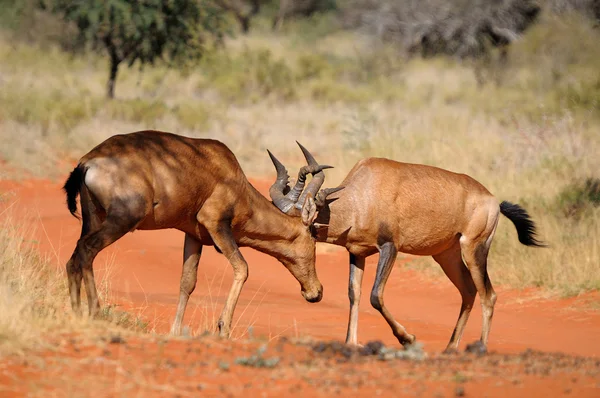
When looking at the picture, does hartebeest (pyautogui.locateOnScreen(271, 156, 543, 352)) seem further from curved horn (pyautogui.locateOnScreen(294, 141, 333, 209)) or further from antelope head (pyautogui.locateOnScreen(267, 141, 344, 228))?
curved horn (pyautogui.locateOnScreen(294, 141, 333, 209))

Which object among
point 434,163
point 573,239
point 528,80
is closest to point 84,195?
point 573,239

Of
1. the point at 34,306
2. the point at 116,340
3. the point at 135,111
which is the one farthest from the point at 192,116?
the point at 116,340

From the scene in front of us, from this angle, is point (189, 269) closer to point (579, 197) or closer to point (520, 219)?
point (520, 219)

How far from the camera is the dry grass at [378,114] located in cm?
1497

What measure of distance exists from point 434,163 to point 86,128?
8.25m

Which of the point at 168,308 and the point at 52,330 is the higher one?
the point at 52,330

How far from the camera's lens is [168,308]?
10305 mm

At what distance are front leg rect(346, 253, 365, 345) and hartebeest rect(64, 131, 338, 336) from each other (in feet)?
1.12

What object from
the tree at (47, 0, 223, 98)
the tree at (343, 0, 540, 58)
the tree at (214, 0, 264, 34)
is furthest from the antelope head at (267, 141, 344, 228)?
the tree at (214, 0, 264, 34)

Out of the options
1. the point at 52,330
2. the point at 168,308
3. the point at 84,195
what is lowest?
the point at 168,308

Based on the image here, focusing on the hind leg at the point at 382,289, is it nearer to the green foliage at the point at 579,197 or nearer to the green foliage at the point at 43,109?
the green foliage at the point at 579,197

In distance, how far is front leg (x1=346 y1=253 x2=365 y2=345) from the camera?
→ 9.06m

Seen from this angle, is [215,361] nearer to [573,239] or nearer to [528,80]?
[573,239]

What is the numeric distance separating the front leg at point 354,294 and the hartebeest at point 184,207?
342 millimetres
